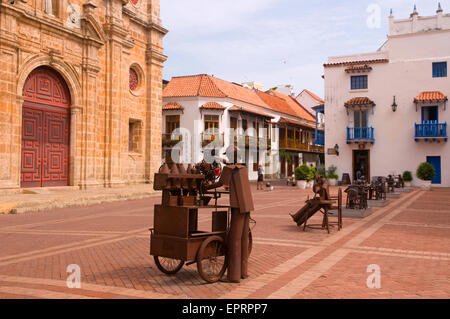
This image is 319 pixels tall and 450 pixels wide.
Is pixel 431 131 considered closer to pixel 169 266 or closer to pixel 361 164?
pixel 361 164

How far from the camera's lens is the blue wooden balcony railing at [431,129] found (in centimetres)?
2809

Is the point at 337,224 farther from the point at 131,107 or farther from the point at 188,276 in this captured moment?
the point at 131,107

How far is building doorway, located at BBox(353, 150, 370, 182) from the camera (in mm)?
30453

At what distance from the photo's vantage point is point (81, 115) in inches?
758

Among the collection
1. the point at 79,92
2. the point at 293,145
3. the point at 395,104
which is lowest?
the point at 293,145

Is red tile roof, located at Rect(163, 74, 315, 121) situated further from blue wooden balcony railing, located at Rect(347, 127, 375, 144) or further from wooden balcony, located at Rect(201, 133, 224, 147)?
blue wooden balcony railing, located at Rect(347, 127, 375, 144)

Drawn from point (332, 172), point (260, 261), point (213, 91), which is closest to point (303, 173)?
point (332, 172)

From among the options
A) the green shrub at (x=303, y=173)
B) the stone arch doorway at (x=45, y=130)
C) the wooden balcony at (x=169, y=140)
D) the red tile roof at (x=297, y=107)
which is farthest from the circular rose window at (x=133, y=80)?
the red tile roof at (x=297, y=107)

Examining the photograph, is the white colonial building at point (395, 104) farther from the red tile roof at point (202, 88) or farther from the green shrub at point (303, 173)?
the red tile roof at point (202, 88)

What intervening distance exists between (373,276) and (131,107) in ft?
65.2

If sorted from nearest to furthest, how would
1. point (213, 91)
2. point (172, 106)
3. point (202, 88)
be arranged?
point (172, 106)
point (213, 91)
point (202, 88)

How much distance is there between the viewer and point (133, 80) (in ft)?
78.4

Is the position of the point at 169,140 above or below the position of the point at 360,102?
below

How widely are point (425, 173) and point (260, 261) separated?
23761 mm
